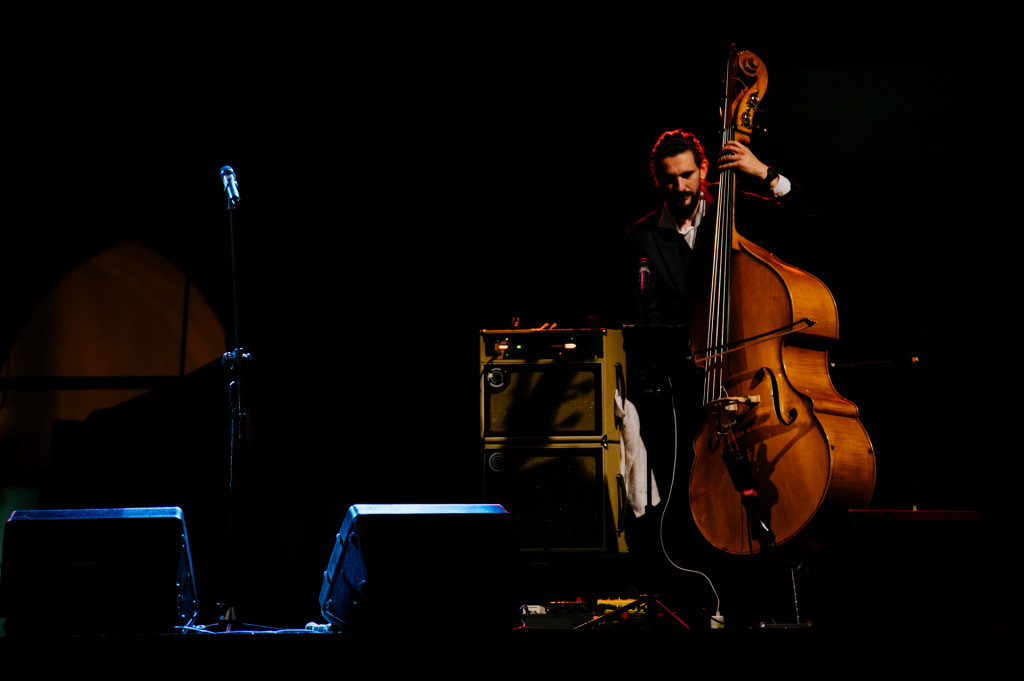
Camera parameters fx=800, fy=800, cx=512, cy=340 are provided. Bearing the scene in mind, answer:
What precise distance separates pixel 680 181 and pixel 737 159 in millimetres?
694

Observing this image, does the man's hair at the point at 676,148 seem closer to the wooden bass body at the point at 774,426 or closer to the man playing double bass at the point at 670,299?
the man playing double bass at the point at 670,299

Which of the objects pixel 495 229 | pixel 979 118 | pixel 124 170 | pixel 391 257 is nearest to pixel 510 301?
pixel 495 229

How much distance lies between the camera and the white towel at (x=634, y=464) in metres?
3.92

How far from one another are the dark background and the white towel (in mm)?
929

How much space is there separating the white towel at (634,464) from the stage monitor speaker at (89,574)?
2.19m

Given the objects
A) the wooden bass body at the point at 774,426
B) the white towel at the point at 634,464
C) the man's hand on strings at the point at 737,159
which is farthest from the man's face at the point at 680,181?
the white towel at the point at 634,464

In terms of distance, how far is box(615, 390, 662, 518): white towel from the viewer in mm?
3924

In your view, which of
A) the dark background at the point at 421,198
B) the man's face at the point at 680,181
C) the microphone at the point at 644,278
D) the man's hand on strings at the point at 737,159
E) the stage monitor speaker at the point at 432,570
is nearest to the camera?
the stage monitor speaker at the point at 432,570

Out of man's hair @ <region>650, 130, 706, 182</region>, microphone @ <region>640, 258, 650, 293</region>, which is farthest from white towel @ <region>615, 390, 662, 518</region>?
man's hair @ <region>650, 130, 706, 182</region>

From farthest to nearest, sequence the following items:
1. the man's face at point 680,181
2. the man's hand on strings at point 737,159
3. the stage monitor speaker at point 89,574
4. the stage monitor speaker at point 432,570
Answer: the man's face at point 680,181 → the man's hand on strings at point 737,159 → the stage monitor speaker at point 89,574 → the stage monitor speaker at point 432,570

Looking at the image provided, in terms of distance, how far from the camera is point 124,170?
4727 mm

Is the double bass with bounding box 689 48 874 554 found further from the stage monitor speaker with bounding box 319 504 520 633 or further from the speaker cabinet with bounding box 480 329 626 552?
the stage monitor speaker with bounding box 319 504 520 633

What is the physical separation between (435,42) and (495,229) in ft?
3.67

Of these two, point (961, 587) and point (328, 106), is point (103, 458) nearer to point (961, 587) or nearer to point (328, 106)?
point (328, 106)
